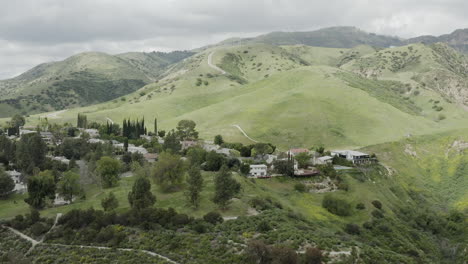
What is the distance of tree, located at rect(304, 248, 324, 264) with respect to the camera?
143 feet

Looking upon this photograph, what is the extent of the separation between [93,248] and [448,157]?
11465 cm

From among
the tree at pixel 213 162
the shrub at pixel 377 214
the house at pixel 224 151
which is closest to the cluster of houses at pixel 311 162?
the tree at pixel 213 162

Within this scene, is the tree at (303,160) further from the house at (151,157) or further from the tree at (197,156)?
the house at (151,157)

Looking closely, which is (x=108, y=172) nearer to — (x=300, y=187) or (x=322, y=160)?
(x=300, y=187)

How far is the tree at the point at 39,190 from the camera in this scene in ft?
227

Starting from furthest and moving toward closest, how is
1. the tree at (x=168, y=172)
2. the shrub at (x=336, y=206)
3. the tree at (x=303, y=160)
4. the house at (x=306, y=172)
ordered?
the tree at (x=303, y=160) → the house at (x=306, y=172) → the tree at (x=168, y=172) → the shrub at (x=336, y=206)

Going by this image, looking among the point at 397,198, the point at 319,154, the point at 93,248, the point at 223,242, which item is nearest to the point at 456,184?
the point at 397,198

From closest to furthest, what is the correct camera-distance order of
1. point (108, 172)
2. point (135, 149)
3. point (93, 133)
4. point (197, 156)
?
point (108, 172), point (197, 156), point (135, 149), point (93, 133)

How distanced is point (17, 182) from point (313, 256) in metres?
76.8

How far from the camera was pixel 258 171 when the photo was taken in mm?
84875

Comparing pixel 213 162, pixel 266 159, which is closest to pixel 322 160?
pixel 266 159

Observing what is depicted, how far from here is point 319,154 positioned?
10700 centimetres

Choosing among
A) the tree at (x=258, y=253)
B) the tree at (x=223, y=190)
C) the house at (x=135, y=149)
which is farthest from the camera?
the house at (x=135, y=149)

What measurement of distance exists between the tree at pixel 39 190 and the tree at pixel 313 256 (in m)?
51.7
